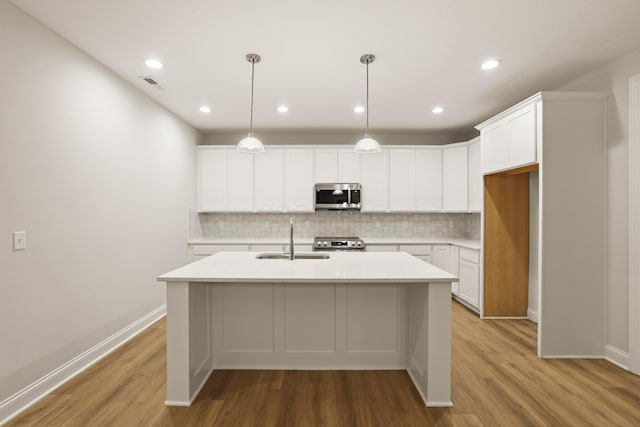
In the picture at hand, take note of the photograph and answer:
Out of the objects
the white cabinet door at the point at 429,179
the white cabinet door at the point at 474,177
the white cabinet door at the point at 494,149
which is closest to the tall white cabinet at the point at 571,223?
the white cabinet door at the point at 494,149

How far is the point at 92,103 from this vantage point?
2803 mm

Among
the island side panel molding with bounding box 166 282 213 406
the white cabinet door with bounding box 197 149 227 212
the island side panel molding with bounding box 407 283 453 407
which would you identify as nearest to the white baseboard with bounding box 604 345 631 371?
the island side panel molding with bounding box 407 283 453 407

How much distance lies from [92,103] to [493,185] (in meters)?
4.30

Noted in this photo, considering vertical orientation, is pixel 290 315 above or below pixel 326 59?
below

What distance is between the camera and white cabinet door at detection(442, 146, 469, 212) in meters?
4.87

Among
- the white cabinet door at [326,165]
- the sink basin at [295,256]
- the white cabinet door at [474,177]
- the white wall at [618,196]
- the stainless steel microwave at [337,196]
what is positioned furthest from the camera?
the white cabinet door at [326,165]

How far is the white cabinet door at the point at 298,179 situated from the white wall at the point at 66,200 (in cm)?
197

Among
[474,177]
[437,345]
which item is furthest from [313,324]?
[474,177]

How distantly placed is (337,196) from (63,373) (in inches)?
146

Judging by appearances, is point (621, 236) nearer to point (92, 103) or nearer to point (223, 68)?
point (223, 68)

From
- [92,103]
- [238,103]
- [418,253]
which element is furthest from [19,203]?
[418,253]

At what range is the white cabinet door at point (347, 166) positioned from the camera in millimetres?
5141

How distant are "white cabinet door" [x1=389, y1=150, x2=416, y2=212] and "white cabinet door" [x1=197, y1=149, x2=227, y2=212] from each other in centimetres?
267

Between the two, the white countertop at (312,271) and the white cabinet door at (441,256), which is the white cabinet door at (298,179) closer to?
the white cabinet door at (441,256)
